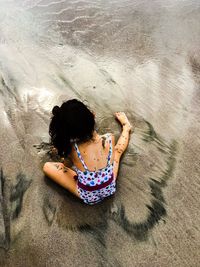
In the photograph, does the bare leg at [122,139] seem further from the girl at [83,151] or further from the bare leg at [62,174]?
the bare leg at [62,174]

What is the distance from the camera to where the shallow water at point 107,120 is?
8.34ft

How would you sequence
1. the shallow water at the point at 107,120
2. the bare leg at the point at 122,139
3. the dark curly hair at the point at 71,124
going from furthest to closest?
the bare leg at the point at 122,139, the shallow water at the point at 107,120, the dark curly hair at the point at 71,124

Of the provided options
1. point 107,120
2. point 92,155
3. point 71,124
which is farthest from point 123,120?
point 71,124

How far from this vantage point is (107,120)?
10.9 feet

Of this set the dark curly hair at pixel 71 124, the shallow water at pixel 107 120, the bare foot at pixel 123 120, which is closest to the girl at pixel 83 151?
the dark curly hair at pixel 71 124

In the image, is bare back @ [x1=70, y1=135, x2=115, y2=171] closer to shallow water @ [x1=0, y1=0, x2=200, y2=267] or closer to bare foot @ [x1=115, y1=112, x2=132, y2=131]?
shallow water @ [x1=0, y1=0, x2=200, y2=267]

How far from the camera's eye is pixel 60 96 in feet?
11.6

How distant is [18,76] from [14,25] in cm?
108

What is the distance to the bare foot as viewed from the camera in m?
3.23

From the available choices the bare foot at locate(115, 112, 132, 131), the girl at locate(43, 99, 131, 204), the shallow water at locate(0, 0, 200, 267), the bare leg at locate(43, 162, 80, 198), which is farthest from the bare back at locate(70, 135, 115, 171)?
the bare foot at locate(115, 112, 132, 131)

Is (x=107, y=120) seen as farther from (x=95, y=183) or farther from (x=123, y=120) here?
(x=95, y=183)

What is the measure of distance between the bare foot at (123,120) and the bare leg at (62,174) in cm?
70

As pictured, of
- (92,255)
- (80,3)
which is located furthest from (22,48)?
(92,255)

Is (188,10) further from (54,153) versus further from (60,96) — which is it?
(54,153)
